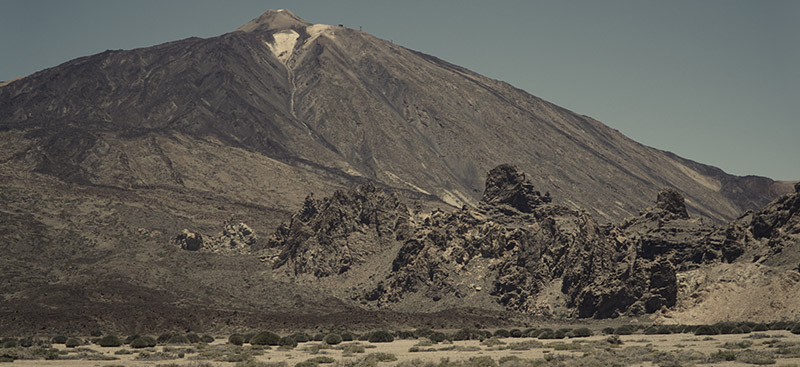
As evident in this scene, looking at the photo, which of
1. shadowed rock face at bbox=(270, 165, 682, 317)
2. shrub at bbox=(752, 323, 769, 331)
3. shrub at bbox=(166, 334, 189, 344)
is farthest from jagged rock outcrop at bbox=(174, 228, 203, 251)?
shrub at bbox=(752, 323, 769, 331)

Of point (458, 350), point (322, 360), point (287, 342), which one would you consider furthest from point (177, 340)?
point (458, 350)

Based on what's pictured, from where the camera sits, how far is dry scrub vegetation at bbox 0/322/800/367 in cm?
4312

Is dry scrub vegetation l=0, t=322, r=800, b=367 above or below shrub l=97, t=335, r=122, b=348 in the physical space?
above

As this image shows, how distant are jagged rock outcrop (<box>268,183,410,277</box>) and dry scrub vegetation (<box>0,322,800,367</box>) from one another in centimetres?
6222

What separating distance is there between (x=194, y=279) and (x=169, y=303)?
23243 millimetres

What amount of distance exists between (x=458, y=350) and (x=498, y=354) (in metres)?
4.41

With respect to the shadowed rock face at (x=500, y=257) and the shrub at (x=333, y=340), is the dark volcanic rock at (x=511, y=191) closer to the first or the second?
the shadowed rock face at (x=500, y=257)

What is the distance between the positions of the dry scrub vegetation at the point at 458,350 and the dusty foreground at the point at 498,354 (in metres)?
0.05

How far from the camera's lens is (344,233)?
445ft

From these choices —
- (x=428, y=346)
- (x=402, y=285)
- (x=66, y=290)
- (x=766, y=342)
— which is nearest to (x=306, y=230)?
(x=402, y=285)

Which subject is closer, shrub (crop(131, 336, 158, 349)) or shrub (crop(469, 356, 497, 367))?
shrub (crop(469, 356, 497, 367))

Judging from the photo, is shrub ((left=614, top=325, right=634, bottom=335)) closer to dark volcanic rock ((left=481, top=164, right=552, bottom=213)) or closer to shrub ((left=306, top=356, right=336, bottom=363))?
A: shrub ((left=306, top=356, right=336, bottom=363))

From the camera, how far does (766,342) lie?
4800 cm

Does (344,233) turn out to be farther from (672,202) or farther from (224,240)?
(672,202)
